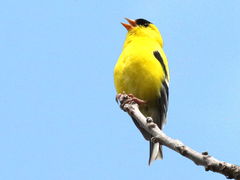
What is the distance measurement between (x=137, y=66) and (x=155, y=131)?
113 inches

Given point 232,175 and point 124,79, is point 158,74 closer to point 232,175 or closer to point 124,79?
point 124,79

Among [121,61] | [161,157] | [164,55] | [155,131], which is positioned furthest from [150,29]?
[155,131]

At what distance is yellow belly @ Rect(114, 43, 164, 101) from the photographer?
516 centimetres

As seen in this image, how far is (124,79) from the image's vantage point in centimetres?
522

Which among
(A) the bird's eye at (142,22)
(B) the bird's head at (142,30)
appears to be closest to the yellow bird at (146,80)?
(B) the bird's head at (142,30)

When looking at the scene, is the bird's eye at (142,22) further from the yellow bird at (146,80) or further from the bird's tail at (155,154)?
the bird's tail at (155,154)

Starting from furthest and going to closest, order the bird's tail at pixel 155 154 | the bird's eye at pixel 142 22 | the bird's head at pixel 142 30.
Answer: the bird's eye at pixel 142 22, the bird's head at pixel 142 30, the bird's tail at pixel 155 154

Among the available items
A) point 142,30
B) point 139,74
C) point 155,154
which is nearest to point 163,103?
point 139,74

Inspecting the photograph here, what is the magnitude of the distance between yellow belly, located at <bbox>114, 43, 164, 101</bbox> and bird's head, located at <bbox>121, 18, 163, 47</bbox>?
1.28 m

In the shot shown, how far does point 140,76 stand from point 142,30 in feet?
5.76

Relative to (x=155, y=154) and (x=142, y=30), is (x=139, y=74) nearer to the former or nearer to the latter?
(x=155, y=154)

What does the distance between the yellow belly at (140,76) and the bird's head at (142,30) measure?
128 cm

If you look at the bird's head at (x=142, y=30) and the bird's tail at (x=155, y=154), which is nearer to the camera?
the bird's tail at (x=155, y=154)

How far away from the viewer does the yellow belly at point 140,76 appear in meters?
5.16
